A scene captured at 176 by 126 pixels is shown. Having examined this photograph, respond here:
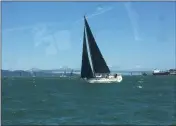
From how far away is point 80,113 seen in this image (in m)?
36.4

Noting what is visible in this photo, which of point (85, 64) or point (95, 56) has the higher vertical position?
point (95, 56)

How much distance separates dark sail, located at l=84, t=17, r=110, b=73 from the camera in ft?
252

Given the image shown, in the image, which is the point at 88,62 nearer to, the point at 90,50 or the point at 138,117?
the point at 90,50

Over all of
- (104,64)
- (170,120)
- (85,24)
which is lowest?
(170,120)

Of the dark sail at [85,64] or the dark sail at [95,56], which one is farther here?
the dark sail at [85,64]

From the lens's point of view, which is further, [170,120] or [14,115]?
[14,115]

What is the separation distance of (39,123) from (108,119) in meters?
5.45

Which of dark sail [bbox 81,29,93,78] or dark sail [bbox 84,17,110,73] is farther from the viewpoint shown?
dark sail [bbox 81,29,93,78]

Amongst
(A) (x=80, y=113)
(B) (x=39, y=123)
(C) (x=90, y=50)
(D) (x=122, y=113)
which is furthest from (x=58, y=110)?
(C) (x=90, y=50)

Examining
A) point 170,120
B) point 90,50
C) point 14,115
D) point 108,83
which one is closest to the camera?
point 170,120

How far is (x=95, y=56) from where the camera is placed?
7669 cm

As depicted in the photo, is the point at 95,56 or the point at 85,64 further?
the point at 85,64

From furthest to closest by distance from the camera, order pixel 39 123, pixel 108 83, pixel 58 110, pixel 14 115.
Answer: pixel 108 83, pixel 58 110, pixel 14 115, pixel 39 123

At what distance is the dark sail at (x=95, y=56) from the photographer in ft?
252
